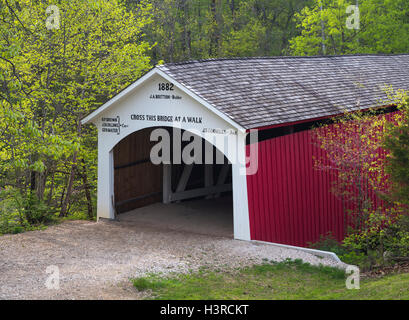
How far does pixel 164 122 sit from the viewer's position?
13969 mm

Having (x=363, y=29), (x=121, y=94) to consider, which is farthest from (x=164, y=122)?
(x=363, y=29)

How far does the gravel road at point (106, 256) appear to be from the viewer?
9477mm

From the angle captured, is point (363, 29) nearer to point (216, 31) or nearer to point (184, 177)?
point (216, 31)

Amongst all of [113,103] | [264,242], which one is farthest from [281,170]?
[113,103]

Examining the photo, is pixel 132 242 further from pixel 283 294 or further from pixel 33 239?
pixel 283 294

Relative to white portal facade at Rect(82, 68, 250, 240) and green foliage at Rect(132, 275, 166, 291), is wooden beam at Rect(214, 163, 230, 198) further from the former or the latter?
green foliage at Rect(132, 275, 166, 291)

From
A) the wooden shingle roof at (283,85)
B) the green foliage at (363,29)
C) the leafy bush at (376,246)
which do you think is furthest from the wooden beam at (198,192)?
the green foliage at (363,29)

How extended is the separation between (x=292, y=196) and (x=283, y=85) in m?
3.24

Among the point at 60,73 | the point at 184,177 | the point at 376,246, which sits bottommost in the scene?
the point at 376,246

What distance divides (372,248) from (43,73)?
10812 millimetres

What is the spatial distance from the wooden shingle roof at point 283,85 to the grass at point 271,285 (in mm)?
3302

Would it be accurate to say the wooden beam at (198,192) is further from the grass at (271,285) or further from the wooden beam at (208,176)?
the grass at (271,285)

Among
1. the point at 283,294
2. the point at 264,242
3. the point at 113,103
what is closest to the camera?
the point at 283,294

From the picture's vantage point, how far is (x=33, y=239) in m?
13.4
